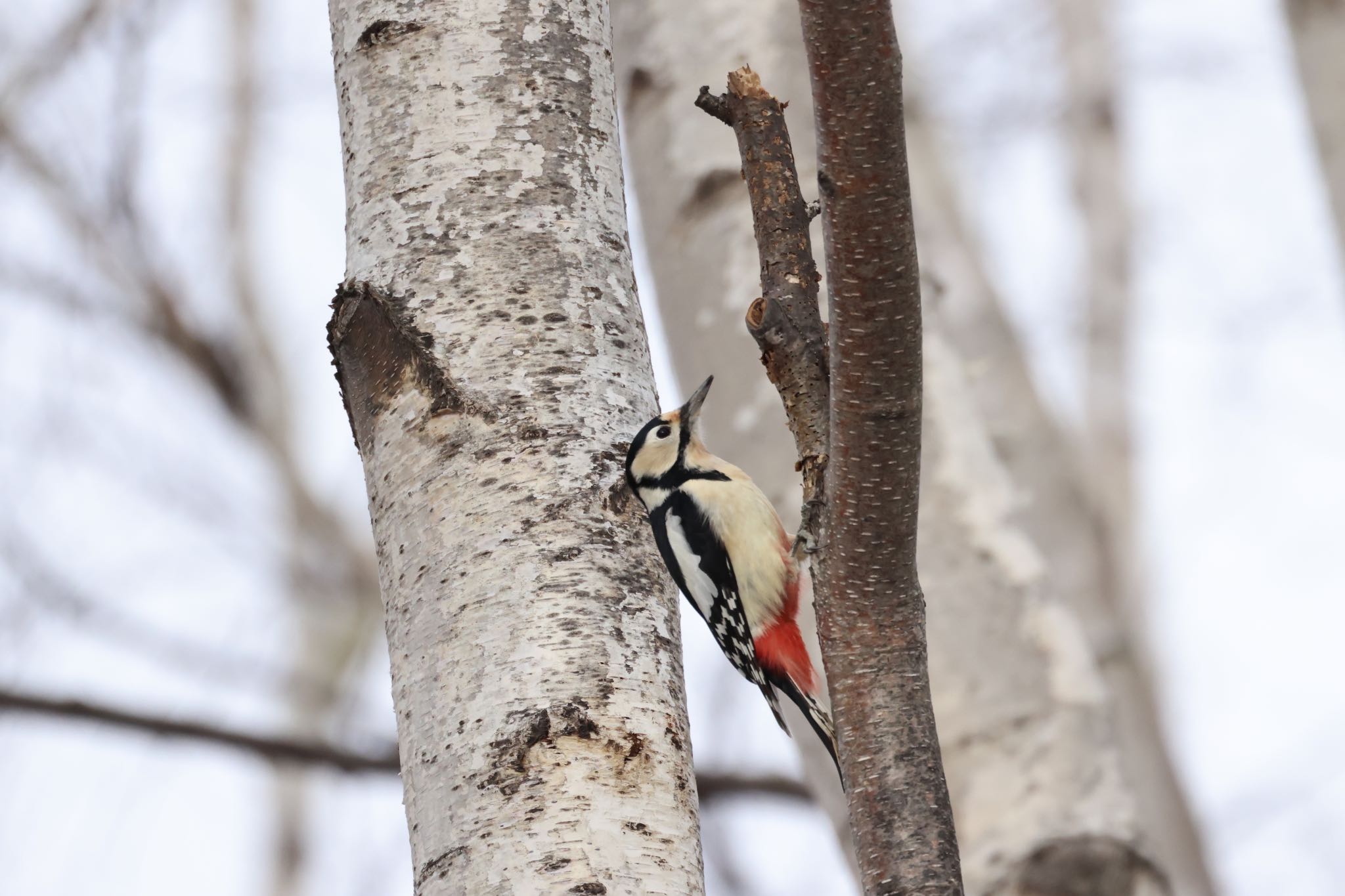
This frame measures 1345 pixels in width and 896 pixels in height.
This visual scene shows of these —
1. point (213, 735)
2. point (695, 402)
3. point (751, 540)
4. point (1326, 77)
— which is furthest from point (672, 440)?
point (1326, 77)

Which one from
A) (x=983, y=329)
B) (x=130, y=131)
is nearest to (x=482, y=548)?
(x=130, y=131)

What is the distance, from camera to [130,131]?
5316 millimetres

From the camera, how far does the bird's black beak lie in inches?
131

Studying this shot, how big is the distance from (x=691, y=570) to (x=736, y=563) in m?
0.16

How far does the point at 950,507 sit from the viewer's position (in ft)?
10.3

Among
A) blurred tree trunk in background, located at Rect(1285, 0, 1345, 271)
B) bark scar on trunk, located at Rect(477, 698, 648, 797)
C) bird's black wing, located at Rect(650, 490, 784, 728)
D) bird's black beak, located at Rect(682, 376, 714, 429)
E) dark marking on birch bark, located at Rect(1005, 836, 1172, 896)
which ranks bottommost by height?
bark scar on trunk, located at Rect(477, 698, 648, 797)

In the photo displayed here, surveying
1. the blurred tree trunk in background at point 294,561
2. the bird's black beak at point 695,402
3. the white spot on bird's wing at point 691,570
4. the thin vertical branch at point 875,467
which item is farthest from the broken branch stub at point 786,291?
the blurred tree trunk in background at point 294,561

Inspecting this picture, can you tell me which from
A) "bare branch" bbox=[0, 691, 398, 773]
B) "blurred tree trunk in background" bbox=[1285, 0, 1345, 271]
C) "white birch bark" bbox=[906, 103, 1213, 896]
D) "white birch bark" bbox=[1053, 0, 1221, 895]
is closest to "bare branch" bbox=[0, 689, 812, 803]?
"bare branch" bbox=[0, 691, 398, 773]

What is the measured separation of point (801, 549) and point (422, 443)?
105cm

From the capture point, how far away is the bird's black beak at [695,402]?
131 inches

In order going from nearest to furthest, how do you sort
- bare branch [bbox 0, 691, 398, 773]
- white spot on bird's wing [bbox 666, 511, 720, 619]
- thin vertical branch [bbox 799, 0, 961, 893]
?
1. thin vertical branch [bbox 799, 0, 961, 893]
2. bare branch [bbox 0, 691, 398, 773]
3. white spot on bird's wing [bbox 666, 511, 720, 619]

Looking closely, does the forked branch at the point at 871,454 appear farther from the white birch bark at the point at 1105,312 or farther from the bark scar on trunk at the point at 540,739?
the white birch bark at the point at 1105,312

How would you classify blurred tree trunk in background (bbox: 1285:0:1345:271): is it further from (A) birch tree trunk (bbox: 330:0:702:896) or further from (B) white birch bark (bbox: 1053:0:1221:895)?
(A) birch tree trunk (bbox: 330:0:702:896)

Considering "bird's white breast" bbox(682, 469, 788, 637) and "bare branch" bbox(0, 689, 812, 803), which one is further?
"bird's white breast" bbox(682, 469, 788, 637)
